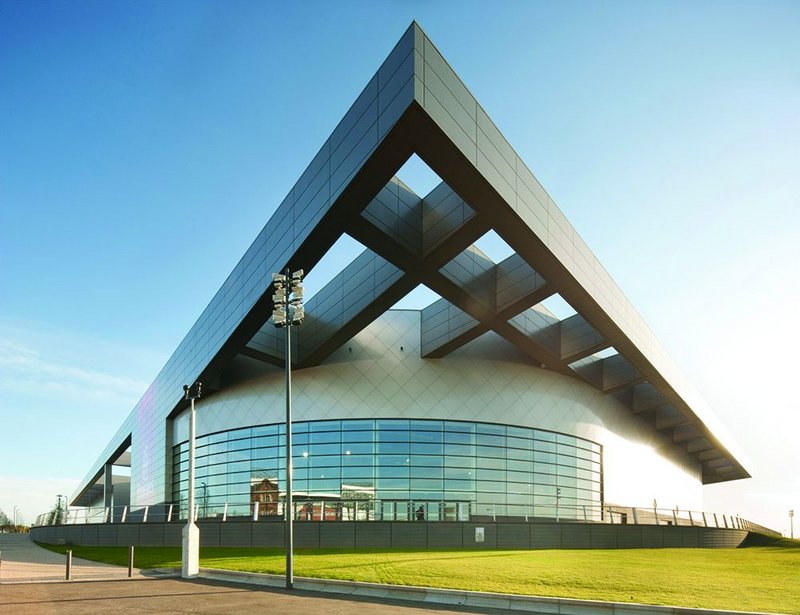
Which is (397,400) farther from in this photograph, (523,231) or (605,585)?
(605,585)

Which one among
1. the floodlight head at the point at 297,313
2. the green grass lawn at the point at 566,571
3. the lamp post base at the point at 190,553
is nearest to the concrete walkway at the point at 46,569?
the green grass lawn at the point at 566,571

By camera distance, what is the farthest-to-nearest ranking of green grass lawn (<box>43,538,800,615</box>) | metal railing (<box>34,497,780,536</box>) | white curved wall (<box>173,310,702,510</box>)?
white curved wall (<box>173,310,702,510</box>)
metal railing (<box>34,497,780,536</box>)
green grass lawn (<box>43,538,800,615</box>)

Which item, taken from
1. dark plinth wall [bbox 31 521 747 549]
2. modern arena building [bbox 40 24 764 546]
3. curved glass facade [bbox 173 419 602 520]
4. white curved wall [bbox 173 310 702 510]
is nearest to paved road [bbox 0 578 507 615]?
dark plinth wall [bbox 31 521 747 549]

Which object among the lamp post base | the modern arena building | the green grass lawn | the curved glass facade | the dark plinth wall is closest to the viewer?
the green grass lawn

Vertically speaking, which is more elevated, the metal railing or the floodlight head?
the floodlight head

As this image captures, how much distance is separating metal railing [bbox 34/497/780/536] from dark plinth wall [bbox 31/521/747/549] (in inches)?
24.4

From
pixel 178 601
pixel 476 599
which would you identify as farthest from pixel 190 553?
pixel 476 599

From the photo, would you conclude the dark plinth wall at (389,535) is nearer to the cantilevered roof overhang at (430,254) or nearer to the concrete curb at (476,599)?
the concrete curb at (476,599)

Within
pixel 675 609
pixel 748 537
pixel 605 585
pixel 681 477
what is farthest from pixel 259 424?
pixel 681 477

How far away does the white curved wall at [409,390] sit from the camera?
37.4 meters

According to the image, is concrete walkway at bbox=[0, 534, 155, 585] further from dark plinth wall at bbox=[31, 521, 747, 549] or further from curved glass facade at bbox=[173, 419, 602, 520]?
curved glass facade at bbox=[173, 419, 602, 520]

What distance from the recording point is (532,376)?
40.1m

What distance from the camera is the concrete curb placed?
1410 centimetres

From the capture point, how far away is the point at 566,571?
19.0 meters
